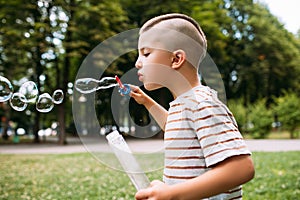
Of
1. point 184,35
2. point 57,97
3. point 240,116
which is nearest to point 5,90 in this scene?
point 57,97

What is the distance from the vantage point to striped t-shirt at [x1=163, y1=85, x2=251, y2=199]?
49.9 inches

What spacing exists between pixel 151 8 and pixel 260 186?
42.7 feet

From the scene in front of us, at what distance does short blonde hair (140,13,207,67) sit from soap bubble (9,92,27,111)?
5.36 ft

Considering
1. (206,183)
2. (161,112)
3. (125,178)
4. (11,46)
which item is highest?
(11,46)

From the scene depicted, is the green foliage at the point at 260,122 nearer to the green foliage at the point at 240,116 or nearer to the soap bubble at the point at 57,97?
Answer: the green foliage at the point at 240,116

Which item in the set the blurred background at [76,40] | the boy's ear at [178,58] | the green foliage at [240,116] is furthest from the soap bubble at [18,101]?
the green foliage at [240,116]

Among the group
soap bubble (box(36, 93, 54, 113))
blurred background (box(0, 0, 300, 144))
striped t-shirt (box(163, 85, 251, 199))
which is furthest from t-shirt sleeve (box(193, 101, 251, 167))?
blurred background (box(0, 0, 300, 144))

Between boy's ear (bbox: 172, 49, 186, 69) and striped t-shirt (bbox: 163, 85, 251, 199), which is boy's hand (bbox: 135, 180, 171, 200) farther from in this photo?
boy's ear (bbox: 172, 49, 186, 69)

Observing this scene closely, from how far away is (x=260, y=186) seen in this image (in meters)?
5.55

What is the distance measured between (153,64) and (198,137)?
0.33m

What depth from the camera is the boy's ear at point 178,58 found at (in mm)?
1405

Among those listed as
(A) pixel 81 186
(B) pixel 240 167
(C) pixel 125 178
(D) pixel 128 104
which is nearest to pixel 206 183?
(B) pixel 240 167

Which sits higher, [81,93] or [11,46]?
[11,46]

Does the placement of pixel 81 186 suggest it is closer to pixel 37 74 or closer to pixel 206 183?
pixel 206 183
